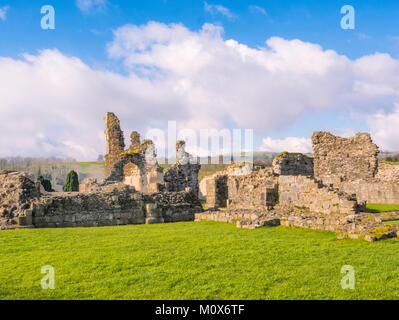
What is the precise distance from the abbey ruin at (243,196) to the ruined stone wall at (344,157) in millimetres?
66

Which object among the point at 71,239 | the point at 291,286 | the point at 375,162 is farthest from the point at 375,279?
the point at 375,162

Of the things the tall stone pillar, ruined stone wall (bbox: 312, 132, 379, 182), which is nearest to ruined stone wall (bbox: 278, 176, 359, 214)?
ruined stone wall (bbox: 312, 132, 379, 182)

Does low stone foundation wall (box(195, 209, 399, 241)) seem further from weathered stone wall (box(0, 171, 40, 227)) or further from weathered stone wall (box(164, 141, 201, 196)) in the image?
weathered stone wall (box(164, 141, 201, 196))

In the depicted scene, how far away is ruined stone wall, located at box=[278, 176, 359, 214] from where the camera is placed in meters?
14.0

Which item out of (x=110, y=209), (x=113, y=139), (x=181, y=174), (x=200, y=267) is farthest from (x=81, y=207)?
(x=113, y=139)

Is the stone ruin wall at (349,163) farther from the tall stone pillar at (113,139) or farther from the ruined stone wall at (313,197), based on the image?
the tall stone pillar at (113,139)

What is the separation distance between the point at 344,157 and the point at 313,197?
12.1m

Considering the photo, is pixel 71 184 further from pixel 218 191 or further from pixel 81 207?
pixel 81 207

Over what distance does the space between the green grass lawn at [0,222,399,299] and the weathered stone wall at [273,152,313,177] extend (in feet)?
45.8

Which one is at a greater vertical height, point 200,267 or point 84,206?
point 84,206

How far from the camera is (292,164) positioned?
2447cm

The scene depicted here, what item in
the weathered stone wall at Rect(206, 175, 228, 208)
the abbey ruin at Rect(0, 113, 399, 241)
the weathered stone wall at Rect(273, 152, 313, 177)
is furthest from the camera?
the weathered stone wall at Rect(273, 152, 313, 177)
